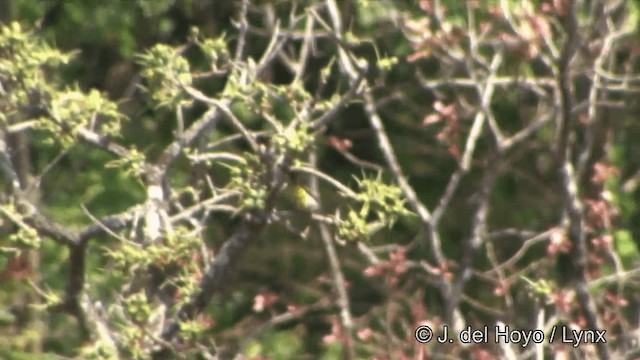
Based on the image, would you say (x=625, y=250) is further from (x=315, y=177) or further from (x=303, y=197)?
(x=303, y=197)

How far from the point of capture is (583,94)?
710 centimetres

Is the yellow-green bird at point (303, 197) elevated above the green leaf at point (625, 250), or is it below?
above

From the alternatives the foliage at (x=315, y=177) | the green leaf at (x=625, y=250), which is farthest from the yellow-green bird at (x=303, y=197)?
the green leaf at (x=625, y=250)

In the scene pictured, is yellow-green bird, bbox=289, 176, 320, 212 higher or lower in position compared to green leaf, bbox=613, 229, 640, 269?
higher

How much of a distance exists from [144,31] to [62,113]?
9.92ft

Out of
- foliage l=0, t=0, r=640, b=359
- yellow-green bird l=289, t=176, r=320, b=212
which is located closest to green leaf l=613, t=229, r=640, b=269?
foliage l=0, t=0, r=640, b=359

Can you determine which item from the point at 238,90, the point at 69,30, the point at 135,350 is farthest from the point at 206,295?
the point at 69,30

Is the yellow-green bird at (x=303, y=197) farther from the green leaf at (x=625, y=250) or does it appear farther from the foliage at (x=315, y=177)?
the green leaf at (x=625, y=250)

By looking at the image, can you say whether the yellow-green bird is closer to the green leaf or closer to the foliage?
the foliage

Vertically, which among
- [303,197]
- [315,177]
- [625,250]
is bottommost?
[625,250]

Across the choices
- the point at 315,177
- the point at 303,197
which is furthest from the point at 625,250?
the point at 303,197

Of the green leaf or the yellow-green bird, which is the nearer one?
the yellow-green bird

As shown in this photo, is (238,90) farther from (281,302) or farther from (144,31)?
(281,302)

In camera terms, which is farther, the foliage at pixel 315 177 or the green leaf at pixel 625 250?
the green leaf at pixel 625 250
